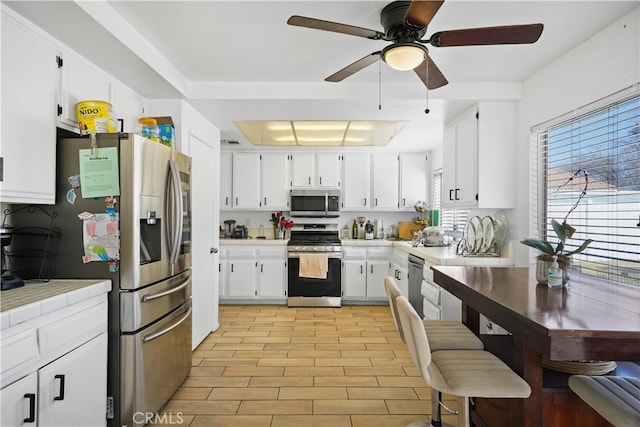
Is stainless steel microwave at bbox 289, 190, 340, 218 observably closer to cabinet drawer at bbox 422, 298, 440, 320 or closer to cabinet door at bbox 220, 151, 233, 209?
cabinet door at bbox 220, 151, 233, 209

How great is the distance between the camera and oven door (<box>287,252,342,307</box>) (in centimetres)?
474

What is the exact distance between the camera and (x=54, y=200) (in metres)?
1.91

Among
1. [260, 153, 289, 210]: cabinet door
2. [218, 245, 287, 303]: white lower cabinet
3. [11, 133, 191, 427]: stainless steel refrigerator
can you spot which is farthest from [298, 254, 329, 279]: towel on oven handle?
[11, 133, 191, 427]: stainless steel refrigerator

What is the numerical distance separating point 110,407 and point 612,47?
3.50 m

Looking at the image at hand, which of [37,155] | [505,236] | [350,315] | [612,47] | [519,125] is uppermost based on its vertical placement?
[612,47]

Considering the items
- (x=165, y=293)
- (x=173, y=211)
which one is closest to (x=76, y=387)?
(x=165, y=293)

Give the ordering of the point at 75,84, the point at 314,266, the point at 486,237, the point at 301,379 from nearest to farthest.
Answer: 1. the point at 75,84
2. the point at 301,379
3. the point at 486,237
4. the point at 314,266

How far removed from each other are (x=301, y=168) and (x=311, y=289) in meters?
1.76

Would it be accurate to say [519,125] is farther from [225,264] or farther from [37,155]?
[225,264]

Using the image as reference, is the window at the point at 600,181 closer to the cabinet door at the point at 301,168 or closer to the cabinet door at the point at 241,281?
the cabinet door at the point at 301,168

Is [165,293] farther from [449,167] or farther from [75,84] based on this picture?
[449,167]

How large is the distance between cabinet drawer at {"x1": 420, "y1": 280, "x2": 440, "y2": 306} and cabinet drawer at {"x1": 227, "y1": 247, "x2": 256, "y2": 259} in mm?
2350

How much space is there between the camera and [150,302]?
207 centimetres

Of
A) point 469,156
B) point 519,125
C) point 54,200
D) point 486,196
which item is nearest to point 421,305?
point 486,196
